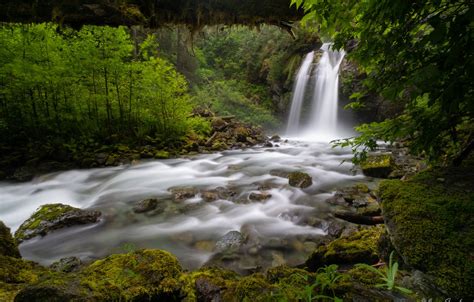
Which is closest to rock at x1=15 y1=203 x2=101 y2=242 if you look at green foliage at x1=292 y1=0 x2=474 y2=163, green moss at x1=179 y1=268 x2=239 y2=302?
green moss at x1=179 y1=268 x2=239 y2=302

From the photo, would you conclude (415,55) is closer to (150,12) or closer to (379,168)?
(150,12)

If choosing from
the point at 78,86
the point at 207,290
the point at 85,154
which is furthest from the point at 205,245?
the point at 78,86

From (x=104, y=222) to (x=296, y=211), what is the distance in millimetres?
3392

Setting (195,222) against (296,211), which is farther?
(296,211)

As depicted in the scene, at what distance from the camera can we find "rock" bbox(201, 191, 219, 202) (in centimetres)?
582

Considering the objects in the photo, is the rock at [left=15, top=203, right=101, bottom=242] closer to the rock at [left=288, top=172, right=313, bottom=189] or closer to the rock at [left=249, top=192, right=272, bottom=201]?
the rock at [left=249, top=192, right=272, bottom=201]

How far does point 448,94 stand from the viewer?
1.30 meters

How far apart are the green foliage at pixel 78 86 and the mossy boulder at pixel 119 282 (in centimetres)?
671

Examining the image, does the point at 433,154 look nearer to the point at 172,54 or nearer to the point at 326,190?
the point at 326,190

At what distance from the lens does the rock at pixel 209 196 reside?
582 centimetres

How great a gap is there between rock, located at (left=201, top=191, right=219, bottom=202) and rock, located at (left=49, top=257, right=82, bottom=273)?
2733 millimetres

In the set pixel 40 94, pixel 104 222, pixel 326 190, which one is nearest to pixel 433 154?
pixel 326 190

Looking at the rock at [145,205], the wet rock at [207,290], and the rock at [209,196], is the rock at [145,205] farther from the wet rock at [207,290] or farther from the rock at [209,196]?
the wet rock at [207,290]

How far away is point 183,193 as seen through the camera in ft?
20.0
